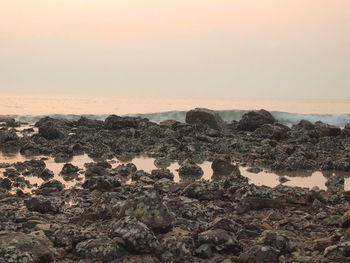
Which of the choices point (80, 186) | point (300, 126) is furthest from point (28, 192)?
point (300, 126)

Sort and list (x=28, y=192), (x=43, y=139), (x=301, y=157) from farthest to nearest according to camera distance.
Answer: (x=43, y=139) < (x=301, y=157) < (x=28, y=192)

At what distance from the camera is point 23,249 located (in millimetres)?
3633

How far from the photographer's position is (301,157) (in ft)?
35.4

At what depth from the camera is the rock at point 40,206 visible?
5.64 meters

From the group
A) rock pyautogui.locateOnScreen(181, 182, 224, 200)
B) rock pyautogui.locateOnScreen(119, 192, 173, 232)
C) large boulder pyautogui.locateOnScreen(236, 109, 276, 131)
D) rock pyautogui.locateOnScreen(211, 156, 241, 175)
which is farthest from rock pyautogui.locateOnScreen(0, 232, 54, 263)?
large boulder pyautogui.locateOnScreen(236, 109, 276, 131)

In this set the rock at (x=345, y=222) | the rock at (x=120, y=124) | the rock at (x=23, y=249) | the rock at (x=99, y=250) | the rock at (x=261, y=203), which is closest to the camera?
the rock at (x=23, y=249)

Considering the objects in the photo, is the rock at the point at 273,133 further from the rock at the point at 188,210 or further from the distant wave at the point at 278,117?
the distant wave at the point at 278,117

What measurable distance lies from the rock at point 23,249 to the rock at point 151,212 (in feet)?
3.53

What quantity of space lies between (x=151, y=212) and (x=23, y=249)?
1.48 meters

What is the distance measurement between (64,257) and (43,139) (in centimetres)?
1129

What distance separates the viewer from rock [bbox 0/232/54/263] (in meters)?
3.49

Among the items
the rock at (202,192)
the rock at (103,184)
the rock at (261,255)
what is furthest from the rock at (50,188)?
the rock at (261,255)

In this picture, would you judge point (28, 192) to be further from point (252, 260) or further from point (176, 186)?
point (252, 260)

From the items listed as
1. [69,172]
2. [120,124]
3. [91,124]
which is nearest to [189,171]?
[69,172]
